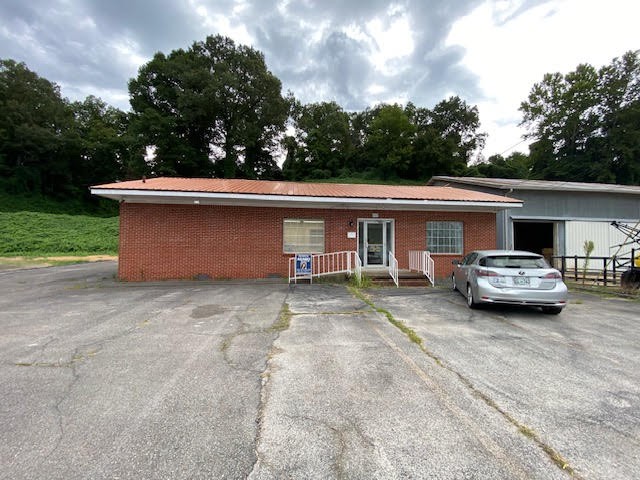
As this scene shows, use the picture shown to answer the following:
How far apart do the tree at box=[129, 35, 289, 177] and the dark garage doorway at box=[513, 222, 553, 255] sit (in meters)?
30.3

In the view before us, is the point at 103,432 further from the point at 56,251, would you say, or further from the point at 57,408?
the point at 56,251

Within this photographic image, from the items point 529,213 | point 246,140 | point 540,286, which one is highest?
point 246,140

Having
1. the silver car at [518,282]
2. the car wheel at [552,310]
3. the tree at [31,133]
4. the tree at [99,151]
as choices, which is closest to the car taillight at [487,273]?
the silver car at [518,282]

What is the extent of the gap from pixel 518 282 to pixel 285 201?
24.7ft

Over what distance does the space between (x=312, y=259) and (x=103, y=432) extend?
8758 mm

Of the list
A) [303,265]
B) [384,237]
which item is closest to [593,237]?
[384,237]

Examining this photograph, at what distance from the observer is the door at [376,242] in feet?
40.7

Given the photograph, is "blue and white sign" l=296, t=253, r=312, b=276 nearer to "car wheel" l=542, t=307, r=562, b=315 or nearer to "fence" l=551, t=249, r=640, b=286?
"car wheel" l=542, t=307, r=562, b=315

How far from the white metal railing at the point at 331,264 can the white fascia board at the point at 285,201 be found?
191 cm

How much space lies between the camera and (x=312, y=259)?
36.3 feet

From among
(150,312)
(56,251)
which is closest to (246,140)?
(56,251)

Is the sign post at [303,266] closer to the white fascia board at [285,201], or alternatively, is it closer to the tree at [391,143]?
the white fascia board at [285,201]

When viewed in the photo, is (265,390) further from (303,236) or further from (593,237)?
(593,237)

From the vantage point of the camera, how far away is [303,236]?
468 inches
